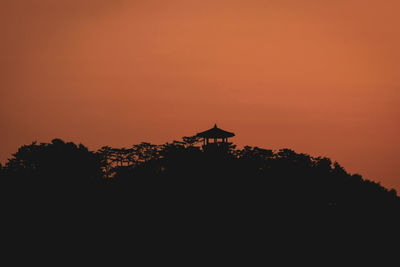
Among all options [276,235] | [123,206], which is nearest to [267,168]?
[276,235]

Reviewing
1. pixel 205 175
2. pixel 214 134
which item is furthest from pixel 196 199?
pixel 214 134

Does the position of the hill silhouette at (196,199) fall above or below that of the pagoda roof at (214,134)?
below

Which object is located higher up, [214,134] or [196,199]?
[214,134]

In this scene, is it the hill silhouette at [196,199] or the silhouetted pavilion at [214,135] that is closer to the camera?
the hill silhouette at [196,199]

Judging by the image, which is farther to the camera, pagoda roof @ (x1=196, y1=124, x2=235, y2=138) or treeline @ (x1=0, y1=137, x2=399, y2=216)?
pagoda roof @ (x1=196, y1=124, x2=235, y2=138)

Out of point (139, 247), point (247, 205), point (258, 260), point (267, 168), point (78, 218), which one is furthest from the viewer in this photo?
point (267, 168)

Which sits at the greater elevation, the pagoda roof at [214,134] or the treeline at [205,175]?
the pagoda roof at [214,134]

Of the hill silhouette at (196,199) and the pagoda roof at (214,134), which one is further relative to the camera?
the pagoda roof at (214,134)

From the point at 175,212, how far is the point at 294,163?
52.9ft

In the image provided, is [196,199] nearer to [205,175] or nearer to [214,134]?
[205,175]

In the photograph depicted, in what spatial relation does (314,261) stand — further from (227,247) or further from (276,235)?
(227,247)

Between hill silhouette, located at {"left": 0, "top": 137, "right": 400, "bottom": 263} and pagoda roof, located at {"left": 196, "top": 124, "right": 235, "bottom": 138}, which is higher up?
pagoda roof, located at {"left": 196, "top": 124, "right": 235, "bottom": 138}

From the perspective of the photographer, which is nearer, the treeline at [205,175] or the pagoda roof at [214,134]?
the treeline at [205,175]

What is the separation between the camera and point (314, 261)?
147ft
